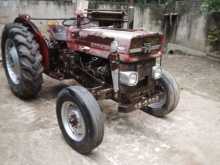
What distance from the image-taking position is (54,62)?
4.84 meters

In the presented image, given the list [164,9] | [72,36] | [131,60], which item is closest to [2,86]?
[72,36]

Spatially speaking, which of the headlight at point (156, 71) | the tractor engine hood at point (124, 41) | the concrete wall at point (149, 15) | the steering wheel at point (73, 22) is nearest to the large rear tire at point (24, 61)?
the steering wheel at point (73, 22)

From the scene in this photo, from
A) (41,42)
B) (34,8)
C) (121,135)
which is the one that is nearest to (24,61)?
(41,42)

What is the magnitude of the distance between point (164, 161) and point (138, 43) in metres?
1.37

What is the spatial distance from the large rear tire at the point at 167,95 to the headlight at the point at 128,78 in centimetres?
75

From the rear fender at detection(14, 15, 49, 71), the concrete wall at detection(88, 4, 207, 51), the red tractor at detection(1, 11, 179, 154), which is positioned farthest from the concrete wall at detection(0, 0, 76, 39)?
the rear fender at detection(14, 15, 49, 71)

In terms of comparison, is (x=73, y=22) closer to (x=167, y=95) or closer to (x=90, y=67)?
(x=90, y=67)

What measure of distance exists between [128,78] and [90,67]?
2.74ft

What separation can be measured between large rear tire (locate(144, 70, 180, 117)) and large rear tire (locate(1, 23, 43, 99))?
1721mm

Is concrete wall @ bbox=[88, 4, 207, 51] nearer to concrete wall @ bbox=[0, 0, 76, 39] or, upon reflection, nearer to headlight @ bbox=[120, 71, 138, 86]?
concrete wall @ bbox=[0, 0, 76, 39]

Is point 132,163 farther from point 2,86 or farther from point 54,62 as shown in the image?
point 2,86

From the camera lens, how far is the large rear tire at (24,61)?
4.27 m

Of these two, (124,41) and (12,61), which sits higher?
(124,41)

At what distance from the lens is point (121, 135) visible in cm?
388
